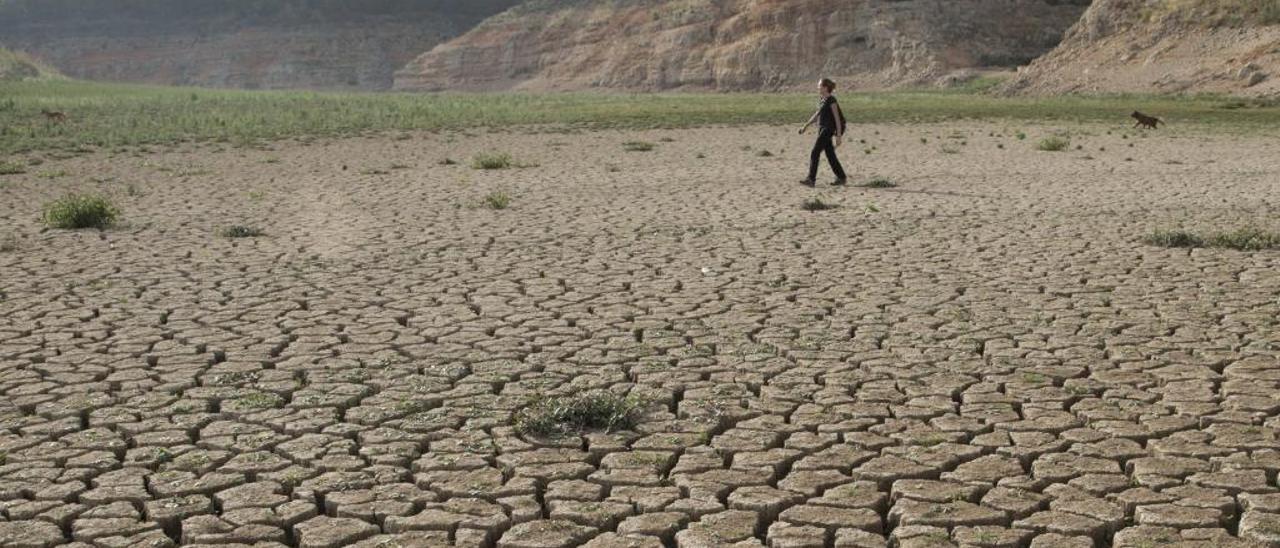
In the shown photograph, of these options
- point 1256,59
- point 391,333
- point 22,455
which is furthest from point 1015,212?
point 1256,59

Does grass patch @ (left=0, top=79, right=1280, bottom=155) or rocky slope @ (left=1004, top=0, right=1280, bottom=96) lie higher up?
rocky slope @ (left=1004, top=0, right=1280, bottom=96)

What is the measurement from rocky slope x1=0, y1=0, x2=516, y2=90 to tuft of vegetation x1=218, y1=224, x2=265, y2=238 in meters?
108

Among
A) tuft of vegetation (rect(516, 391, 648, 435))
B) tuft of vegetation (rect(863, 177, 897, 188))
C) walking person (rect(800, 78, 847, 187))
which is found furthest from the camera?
tuft of vegetation (rect(863, 177, 897, 188))

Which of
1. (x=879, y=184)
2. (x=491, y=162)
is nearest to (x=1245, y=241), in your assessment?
(x=879, y=184)

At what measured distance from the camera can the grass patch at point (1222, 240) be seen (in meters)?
13.3

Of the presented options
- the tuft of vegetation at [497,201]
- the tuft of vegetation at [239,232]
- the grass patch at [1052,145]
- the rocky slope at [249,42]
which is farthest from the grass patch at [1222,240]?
the rocky slope at [249,42]

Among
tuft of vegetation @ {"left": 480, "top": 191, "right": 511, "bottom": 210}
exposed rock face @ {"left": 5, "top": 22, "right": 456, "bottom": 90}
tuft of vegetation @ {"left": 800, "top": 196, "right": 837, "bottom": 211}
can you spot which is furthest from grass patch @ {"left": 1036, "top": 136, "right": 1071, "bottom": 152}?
exposed rock face @ {"left": 5, "top": 22, "right": 456, "bottom": 90}

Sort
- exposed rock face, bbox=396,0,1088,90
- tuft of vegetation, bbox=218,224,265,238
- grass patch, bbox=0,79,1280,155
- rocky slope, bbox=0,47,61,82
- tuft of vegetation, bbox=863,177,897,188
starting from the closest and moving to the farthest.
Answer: tuft of vegetation, bbox=218,224,265,238
tuft of vegetation, bbox=863,177,897,188
grass patch, bbox=0,79,1280,155
exposed rock face, bbox=396,0,1088,90
rocky slope, bbox=0,47,61,82

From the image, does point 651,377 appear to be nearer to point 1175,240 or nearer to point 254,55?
point 1175,240

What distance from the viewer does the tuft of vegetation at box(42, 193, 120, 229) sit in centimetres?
1525

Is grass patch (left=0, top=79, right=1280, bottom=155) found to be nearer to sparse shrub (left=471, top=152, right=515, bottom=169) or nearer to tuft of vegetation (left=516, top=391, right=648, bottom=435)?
sparse shrub (left=471, top=152, right=515, bottom=169)

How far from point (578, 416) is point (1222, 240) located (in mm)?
8524

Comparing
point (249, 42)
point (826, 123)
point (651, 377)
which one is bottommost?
point (651, 377)

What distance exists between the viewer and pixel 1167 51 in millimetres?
61969
